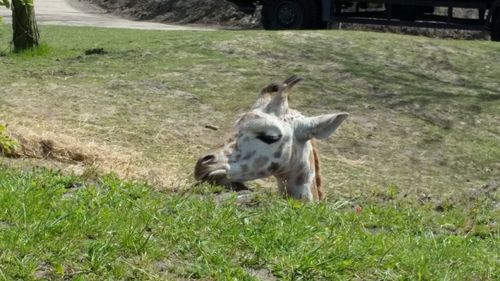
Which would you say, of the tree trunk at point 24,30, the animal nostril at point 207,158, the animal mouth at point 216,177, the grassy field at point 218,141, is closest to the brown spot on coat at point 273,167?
the animal mouth at point 216,177

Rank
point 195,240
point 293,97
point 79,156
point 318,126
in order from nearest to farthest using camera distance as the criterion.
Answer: point 195,240 → point 318,126 → point 79,156 → point 293,97

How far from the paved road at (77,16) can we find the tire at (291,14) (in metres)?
5.33

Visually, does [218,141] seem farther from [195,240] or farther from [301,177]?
[195,240]

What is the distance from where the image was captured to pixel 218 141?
10.6 m

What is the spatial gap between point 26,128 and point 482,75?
22.8 feet

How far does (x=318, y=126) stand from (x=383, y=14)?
44.7 feet

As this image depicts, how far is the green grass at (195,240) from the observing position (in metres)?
5.11

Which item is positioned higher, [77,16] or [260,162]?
[260,162]

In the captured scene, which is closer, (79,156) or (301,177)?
(301,177)

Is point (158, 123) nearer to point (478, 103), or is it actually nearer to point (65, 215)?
point (478, 103)

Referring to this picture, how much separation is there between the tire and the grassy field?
4.83 m

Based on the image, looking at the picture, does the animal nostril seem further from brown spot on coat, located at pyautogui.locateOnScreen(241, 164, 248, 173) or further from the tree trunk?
the tree trunk

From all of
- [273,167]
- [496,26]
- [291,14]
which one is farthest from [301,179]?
[291,14]

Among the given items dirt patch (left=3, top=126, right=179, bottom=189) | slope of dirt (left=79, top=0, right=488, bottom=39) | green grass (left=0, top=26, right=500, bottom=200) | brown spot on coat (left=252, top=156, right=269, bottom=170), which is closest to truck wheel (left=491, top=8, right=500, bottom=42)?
green grass (left=0, top=26, right=500, bottom=200)
